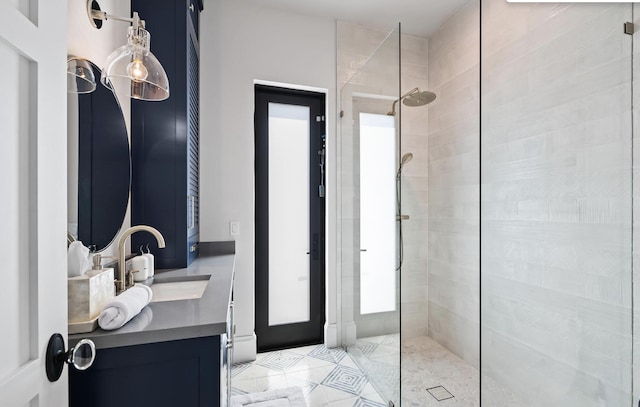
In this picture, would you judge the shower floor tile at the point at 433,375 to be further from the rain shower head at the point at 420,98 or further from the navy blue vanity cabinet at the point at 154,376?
the rain shower head at the point at 420,98

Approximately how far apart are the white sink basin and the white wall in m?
0.69

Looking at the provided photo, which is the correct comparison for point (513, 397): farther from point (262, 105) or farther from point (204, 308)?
point (262, 105)

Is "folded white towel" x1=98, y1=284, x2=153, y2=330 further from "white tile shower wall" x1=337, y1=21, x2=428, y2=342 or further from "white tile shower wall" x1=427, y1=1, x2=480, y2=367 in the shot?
"white tile shower wall" x1=427, y1=1, x2=480, y2=367

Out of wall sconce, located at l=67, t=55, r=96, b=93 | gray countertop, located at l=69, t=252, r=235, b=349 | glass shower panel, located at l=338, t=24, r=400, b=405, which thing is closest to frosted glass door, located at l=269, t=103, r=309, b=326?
glass shower panel, located at l=338, t=24, r=400, b=405

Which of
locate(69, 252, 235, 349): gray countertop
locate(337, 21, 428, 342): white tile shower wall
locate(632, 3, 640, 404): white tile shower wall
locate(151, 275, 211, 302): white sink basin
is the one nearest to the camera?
locate(69, 252, 235, 349): gray countertop

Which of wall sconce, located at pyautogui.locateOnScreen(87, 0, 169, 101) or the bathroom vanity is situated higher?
wall sconce, located at pyautogui.locateOnScreen(87, 0, 169, 101)

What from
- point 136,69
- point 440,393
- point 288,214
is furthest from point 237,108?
point 440,393

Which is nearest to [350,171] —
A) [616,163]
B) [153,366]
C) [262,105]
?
[262,105]

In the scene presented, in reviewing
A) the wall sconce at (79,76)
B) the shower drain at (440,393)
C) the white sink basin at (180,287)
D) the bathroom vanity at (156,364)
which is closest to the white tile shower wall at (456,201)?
the shower drain at (440,393)

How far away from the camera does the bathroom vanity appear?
868 mm

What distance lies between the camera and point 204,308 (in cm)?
107

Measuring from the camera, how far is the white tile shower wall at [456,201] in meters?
2.16

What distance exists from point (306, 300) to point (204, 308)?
167cm

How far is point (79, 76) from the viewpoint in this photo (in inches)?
46.9
